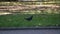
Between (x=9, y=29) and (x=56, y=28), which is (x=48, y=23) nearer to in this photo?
(x=56, y=28)

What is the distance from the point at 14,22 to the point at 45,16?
31cm

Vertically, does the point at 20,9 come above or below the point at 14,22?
above

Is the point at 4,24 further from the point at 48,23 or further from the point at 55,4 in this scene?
the point at 55,4

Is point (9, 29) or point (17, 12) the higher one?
point (17, 12)

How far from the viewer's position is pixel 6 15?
1699mm

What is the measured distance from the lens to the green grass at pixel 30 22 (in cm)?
168

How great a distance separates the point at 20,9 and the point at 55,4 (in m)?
0.34

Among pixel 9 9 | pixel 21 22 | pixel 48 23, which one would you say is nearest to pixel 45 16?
pixel 48 23

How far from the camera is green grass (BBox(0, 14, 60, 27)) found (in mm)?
1684

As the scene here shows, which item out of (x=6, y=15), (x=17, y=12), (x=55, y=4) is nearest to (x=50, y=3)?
(x=55, y=4)

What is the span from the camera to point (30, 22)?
1695mm

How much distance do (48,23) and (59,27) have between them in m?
0.11

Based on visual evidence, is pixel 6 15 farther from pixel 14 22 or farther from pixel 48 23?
pixel 48 23

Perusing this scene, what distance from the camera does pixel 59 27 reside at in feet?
5.47
